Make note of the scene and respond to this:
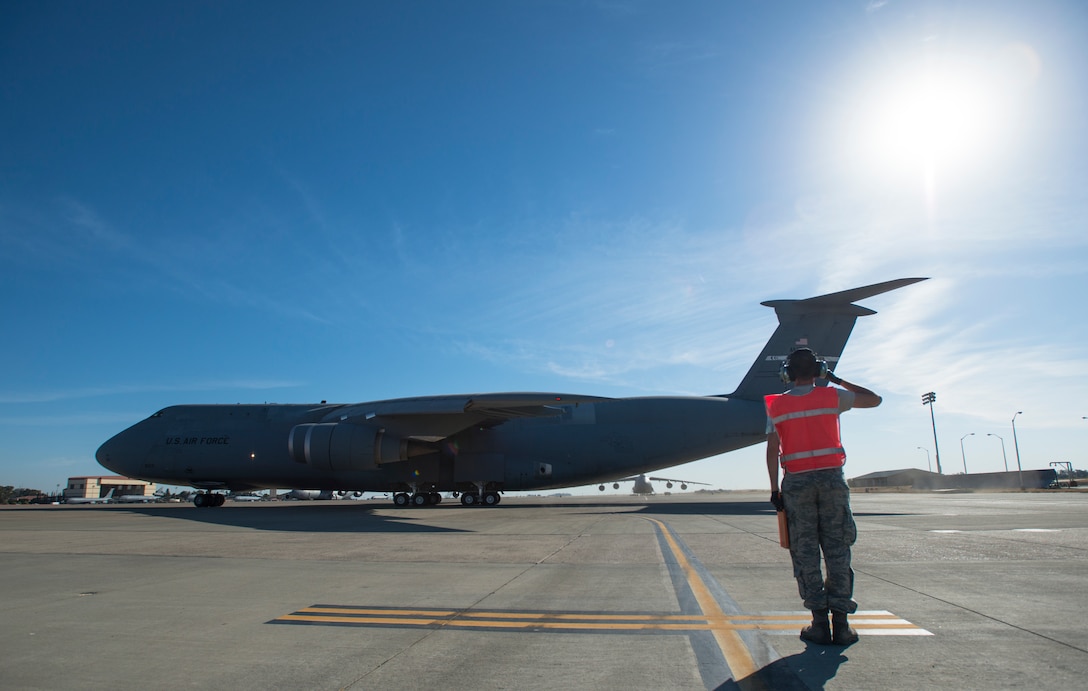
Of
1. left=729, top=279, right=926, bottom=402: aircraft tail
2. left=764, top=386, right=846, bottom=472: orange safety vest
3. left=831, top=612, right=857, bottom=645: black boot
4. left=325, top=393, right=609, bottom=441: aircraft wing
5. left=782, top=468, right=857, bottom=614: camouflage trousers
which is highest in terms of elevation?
left=729, top=279, right=926, bottom=402: aircraft tail

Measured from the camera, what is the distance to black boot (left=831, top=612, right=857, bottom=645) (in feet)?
12.4

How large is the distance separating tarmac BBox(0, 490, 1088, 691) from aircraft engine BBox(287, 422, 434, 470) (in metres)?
13.0

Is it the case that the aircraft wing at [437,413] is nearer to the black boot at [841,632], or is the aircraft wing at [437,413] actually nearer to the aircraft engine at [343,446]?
the aircraft engine at [343,446]

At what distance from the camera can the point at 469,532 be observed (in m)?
12.4

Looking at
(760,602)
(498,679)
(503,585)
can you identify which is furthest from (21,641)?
(760,602)

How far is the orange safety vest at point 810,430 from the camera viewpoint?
164 inches

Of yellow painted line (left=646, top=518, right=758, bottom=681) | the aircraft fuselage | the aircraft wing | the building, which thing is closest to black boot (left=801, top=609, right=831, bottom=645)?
yellow painted line (left=646, top=518, right=758, bottom=681)

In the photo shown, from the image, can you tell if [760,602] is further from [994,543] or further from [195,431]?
[195,431]

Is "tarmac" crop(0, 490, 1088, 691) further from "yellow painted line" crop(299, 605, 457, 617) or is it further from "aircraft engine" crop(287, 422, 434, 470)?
"aircraft engine" crop(287, 422, 434, 470)

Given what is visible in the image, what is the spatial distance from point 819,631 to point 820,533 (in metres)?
0.62

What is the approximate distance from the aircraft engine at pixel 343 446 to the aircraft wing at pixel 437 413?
20.3 inches

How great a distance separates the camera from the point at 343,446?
22.3 m

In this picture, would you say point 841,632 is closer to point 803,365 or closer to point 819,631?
point 819,631

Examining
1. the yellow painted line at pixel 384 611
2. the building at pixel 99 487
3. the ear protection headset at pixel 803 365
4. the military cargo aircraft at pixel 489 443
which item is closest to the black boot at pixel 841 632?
the ear protection headset at pixel 803 365
